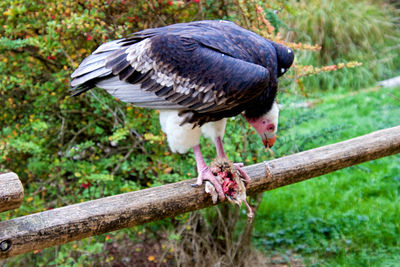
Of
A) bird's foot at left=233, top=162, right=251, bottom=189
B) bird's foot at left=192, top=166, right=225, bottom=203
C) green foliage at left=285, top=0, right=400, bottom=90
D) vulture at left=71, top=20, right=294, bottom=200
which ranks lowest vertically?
green foliage at left=285, top=0, right=400, bottom=90

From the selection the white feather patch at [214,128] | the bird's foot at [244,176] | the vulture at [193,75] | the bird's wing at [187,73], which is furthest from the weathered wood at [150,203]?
the bird's wing at [187,73]

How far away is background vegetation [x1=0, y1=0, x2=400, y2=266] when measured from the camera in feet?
10.0

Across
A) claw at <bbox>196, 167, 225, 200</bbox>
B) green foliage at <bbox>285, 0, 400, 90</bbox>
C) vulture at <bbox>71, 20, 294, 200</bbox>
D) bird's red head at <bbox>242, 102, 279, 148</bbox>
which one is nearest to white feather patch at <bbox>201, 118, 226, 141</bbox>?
vulture at <bbox>71, 20, 294, 200</bbox>

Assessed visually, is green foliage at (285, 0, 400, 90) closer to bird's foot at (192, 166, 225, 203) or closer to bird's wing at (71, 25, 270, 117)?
bird's wing at (71, 25, 270, 117)

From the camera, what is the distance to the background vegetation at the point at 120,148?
3.06m

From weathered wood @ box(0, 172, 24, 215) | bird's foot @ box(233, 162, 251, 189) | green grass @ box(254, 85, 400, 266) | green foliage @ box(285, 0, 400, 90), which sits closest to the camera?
weathered wood @ box(0, 172, 24, 215)

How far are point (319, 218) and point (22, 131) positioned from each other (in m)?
2.68

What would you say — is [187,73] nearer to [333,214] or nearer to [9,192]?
[9,192]

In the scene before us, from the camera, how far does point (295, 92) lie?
339 centimetres

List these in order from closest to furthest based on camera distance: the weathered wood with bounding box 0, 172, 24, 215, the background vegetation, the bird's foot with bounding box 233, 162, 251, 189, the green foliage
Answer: the weathered wood with bounding box 0, 172, 24, 215, the bird's foot with bounding box 233, 162, 251, 189, the background vegetation, the green foliage

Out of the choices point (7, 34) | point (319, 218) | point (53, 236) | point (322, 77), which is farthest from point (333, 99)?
point (53, 236)

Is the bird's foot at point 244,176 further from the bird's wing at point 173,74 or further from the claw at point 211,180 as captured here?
the bird's wing at point 173,74

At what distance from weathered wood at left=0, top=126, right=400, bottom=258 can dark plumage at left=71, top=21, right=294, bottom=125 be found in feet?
1.30

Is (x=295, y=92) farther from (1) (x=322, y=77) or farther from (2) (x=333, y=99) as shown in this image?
(1) (x=322, y=77)
